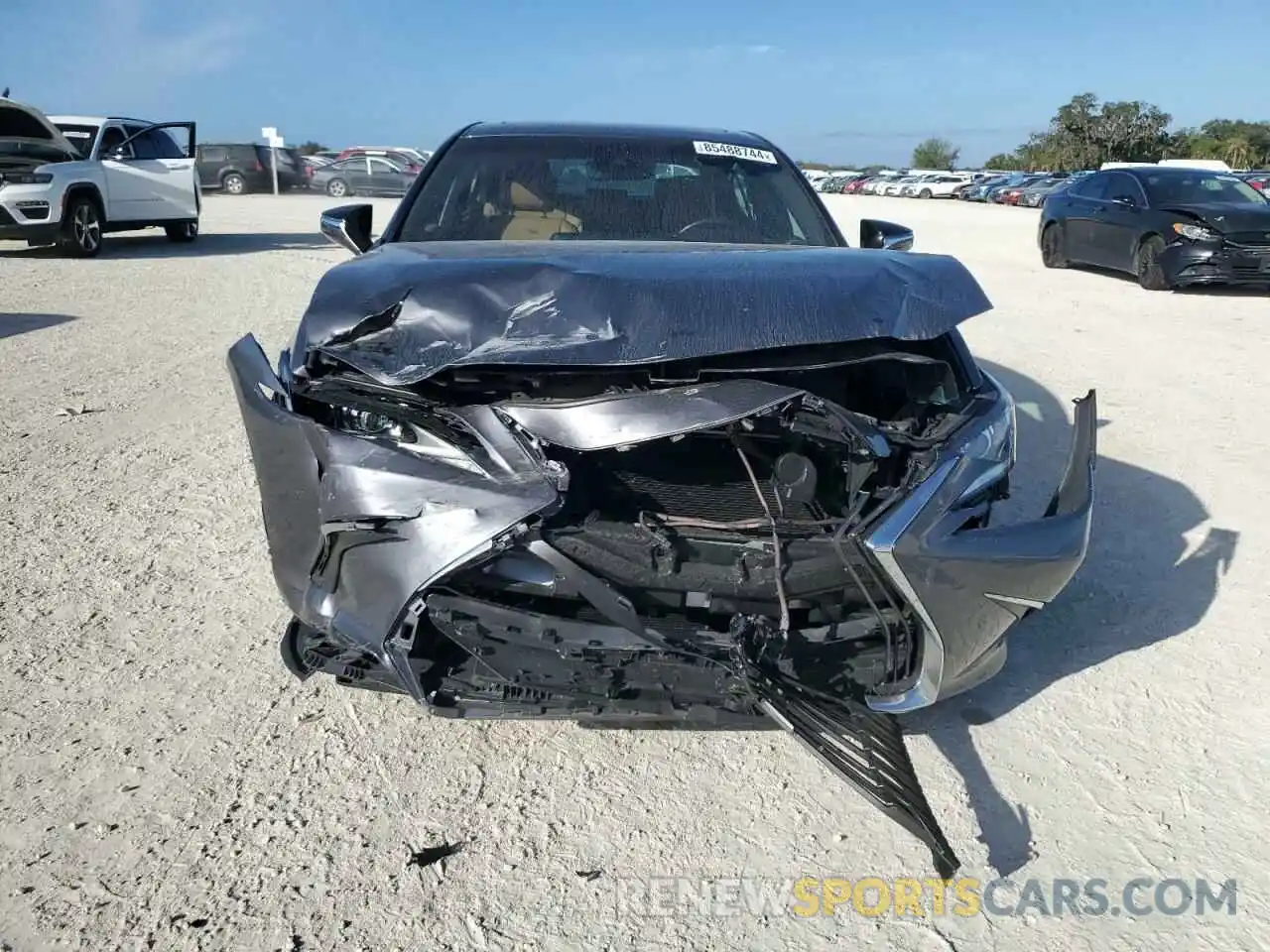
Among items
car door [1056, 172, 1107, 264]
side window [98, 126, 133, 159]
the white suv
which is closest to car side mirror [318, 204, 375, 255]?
the white suv

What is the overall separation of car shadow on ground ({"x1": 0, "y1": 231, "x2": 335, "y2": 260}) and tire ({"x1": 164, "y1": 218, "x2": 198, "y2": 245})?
0.36ft

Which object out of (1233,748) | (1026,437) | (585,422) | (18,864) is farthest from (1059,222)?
(18,864)

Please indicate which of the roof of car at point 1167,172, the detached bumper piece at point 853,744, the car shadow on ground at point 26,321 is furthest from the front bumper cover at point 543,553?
the roof of car at point 1167,172

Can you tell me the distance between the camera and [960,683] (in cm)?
262

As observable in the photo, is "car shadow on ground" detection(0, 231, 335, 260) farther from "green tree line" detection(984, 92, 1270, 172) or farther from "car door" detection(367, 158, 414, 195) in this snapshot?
"green tree line" detection(984, 92, 1270, 172)

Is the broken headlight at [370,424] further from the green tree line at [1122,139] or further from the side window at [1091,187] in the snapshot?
the green tree line at [1122,139]

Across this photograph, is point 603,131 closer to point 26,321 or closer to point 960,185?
point 26,321

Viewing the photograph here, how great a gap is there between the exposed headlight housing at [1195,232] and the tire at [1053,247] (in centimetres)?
234

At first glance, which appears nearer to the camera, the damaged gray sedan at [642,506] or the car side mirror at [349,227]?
the damaged gray sedan at [642,506]

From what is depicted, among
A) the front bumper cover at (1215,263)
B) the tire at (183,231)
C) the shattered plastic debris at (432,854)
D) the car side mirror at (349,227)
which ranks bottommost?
the shattered plastic debris at (432,854)

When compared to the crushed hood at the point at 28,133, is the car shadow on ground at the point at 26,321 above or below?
below

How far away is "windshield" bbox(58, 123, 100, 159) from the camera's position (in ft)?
44.5

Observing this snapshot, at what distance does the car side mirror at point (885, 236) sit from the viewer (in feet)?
13.6

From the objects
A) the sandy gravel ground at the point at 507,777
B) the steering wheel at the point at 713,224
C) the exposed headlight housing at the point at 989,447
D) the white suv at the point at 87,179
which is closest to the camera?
the sandy gravel ground at the point at 507,777
